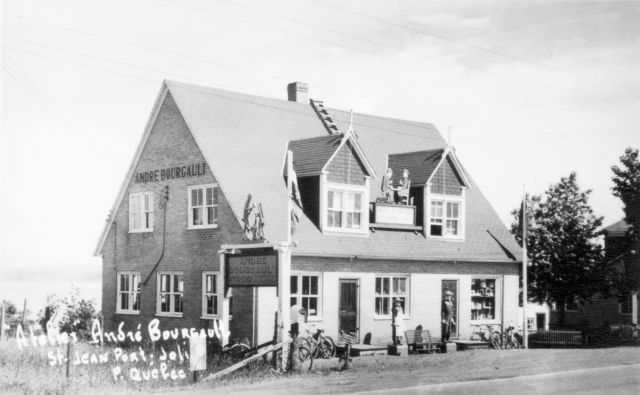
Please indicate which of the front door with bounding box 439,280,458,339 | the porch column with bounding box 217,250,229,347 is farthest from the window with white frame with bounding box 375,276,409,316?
the porch column with bounding box 217,250,229,347

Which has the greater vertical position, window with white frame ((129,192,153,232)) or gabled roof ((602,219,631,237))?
gabled roof ((602,219,631,237))

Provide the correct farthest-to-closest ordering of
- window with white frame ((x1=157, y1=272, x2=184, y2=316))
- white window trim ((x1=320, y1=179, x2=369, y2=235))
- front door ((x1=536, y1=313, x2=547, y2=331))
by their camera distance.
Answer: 1. front door ((x1=536, y1=313, x2=547, y2=331))
2. window with white frame ((x1=157, y1=272, x2=184, y2=316))
3. white window trim ((x1=320, y1=179, x2=369, y2=235))

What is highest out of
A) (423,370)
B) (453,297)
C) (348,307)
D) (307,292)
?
(307,292)

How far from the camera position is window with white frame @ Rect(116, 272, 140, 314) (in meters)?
31.1

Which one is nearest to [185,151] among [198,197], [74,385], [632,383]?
[198,197]

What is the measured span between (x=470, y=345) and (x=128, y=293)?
1284 centimetres

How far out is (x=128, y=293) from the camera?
31500mm

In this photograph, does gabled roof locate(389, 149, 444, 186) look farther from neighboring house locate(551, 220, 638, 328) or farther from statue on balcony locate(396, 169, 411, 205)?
neighboring house locate(551, 220, 638, 328)

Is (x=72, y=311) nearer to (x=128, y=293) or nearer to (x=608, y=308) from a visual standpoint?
(x=128, y=293)

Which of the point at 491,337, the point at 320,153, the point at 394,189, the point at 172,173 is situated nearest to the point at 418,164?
the point at 394,189

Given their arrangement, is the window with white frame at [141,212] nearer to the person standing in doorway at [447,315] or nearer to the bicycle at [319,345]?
the bicycle at [319,345]

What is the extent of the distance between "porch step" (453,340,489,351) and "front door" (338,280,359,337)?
4086mm

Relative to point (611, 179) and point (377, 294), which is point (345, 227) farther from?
point (611, 179)

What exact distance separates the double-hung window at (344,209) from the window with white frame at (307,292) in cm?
210
